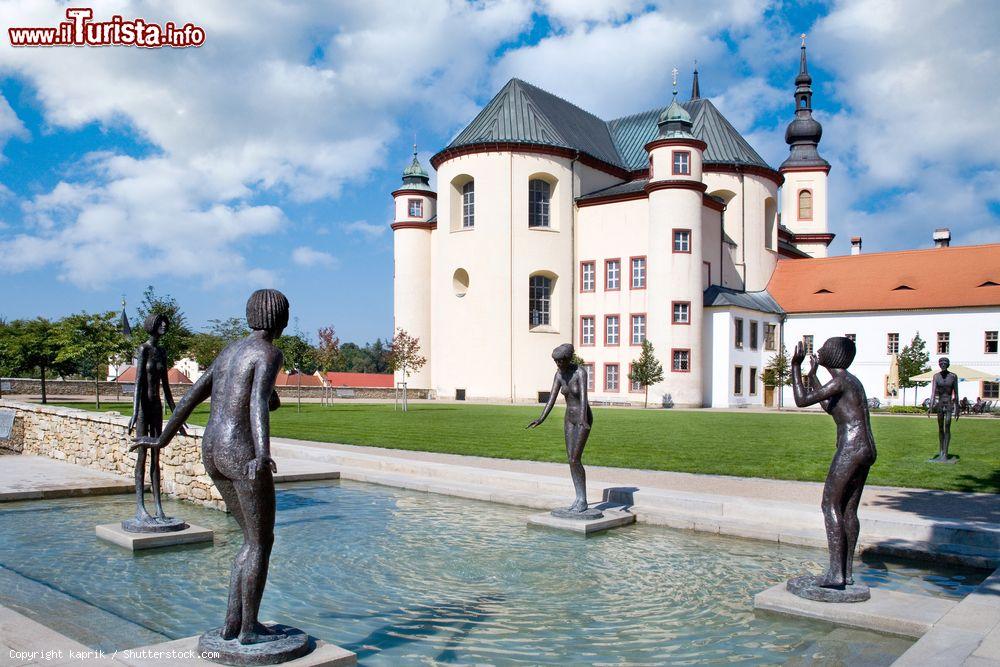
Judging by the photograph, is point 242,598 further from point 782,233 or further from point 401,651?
point 782,233

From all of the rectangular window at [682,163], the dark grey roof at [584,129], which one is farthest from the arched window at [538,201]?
the rectangular window at [682,163]

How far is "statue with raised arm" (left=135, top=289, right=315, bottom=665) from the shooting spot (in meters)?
4.40

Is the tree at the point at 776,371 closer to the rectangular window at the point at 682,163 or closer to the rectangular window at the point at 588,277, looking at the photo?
the rectangular window at the point at 588,277

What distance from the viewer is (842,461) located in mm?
6234

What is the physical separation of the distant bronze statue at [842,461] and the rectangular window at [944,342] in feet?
168

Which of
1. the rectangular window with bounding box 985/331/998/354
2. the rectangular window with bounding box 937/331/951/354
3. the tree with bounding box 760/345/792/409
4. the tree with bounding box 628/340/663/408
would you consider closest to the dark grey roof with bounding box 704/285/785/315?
the tree with bounding box 760/345/792/409

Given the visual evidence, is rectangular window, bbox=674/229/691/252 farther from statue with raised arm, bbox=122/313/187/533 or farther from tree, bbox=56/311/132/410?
statue with raised arm, bbox=122/313/187/533

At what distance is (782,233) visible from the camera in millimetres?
67062

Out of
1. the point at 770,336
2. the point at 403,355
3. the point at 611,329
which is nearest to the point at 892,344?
the point at 770,336

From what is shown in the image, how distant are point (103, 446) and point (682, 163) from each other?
42.8 metres

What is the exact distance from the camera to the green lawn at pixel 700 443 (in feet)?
46.2

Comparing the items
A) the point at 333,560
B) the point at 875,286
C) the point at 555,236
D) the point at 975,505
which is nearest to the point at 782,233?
the point at 875,286

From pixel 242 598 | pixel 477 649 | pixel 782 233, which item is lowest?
pixel 477 649

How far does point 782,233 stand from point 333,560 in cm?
6480
